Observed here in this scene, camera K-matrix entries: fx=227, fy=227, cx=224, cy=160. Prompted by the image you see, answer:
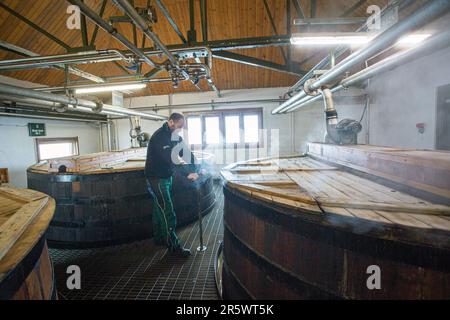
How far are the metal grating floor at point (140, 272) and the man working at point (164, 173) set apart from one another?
337 millimetres

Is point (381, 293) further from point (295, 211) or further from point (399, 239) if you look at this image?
point (295, 211)

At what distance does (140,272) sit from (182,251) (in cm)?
68

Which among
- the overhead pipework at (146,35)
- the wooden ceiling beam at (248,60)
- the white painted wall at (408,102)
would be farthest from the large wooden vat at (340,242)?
the white painted wall at (408,102)

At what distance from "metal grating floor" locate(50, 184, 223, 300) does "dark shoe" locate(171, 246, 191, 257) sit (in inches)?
3.3

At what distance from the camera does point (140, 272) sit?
3201 mm

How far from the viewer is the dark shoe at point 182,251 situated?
362 cm

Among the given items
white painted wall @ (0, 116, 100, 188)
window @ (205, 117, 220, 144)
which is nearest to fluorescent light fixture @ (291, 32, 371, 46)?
window @ (205, 117, 220, 144)

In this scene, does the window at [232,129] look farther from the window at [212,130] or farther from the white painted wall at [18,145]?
the white painted wall at [18,145]

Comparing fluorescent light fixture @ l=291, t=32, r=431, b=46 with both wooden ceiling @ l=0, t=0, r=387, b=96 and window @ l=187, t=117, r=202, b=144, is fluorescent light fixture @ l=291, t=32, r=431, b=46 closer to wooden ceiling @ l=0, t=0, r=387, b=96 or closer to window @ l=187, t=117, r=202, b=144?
wooden ceiling @ l=0, t=0, r=387, b=96

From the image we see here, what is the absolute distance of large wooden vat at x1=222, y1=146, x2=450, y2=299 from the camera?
112 cm

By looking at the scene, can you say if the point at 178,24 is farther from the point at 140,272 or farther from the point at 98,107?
the point at 140,272

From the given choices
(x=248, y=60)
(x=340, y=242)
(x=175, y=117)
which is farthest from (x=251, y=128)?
(x=340, y=242)

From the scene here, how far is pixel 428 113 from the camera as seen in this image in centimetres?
604
